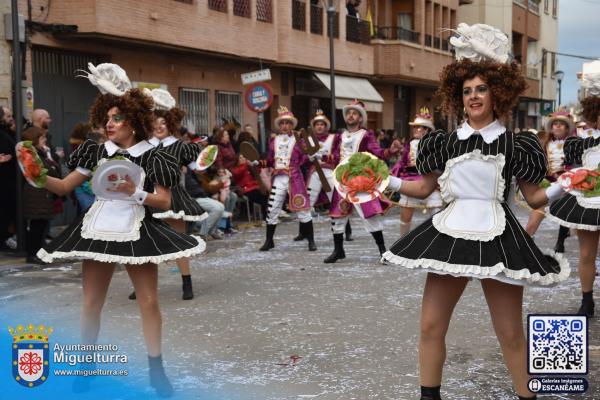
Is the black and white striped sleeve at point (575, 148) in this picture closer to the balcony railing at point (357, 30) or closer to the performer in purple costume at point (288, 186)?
the performer in purple costume at point (288, 186)

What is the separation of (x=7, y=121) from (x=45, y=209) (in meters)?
1.52

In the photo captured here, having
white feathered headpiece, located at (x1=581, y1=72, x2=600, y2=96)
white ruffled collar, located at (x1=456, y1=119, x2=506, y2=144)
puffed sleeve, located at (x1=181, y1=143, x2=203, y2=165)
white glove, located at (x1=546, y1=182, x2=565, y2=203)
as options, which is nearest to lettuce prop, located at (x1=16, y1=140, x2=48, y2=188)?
white ruffled collar, located at (x1=456, y1=119, x2=506, y2=144)

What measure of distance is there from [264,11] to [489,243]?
19754 millimetres

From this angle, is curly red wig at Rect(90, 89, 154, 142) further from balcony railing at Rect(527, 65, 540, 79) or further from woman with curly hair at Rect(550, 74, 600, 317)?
balcony railing at Rect(527, 65, 540, 79)

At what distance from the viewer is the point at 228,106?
22.9m

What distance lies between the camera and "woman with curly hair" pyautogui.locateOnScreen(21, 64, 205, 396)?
5.09 m

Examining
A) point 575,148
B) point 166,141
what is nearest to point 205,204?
point 166,141

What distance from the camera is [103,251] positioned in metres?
5.07

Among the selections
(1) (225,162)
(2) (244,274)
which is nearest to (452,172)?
(2) (244,274)

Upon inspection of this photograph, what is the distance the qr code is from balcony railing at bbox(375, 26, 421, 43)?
92.7ft

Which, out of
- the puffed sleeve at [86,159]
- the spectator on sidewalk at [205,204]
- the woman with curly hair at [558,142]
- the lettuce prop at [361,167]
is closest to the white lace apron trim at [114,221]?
the puffed sleeve at [86,159]

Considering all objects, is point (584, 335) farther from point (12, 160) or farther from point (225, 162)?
point (225, 162)

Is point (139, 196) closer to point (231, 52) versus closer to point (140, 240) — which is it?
point (140, 240)

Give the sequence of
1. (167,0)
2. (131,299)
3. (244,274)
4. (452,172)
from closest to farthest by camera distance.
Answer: (452,172), (131,299), (244,274), (167,0)
